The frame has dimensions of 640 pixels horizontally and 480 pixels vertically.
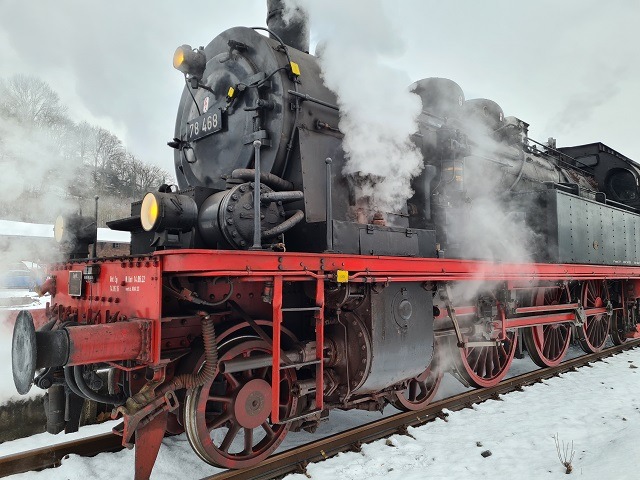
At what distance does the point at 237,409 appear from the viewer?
3.34 m

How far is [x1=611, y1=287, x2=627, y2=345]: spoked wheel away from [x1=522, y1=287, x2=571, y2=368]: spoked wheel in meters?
2.27

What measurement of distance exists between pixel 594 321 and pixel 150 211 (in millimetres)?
8021

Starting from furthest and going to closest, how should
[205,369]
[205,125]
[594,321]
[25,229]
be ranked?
[594,321]
[25,229]
[205,125]
[205,369]

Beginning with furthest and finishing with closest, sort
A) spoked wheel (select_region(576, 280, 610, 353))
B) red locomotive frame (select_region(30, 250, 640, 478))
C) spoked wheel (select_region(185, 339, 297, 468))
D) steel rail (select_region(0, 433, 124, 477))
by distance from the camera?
spoked wheel (select_region(576, 280, 610, 353)), steel rail (select_region(0, 433, 124, 477)), spoked wheel (select_region(185, 339, 297, 468)), red locomotive frame (select_region(30, 250, 640, 478))

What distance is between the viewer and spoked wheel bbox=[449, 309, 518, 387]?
5.52m

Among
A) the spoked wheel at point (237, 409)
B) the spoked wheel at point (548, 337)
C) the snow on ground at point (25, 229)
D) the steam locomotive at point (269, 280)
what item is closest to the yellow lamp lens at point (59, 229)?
the steam locomotive at point (269, 280)

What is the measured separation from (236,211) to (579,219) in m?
5.58

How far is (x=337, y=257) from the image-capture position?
3469mm

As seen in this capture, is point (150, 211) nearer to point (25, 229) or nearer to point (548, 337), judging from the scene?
point (25, 229)

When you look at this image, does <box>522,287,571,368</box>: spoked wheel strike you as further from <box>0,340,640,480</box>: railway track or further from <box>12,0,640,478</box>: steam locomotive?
<box>0,340,640,480</box>: railway track

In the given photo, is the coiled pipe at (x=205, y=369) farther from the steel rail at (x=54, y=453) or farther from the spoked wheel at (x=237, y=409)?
the steel rail at (x=54, y=453)

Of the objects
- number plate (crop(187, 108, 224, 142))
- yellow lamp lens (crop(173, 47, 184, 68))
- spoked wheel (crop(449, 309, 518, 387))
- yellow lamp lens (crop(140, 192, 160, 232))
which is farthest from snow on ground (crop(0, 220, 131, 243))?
spoked wheel (crop(449, 309, 518, 387))

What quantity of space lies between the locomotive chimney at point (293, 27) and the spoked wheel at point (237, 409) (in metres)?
3.06

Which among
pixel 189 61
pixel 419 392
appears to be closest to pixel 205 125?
pixel 189 61
